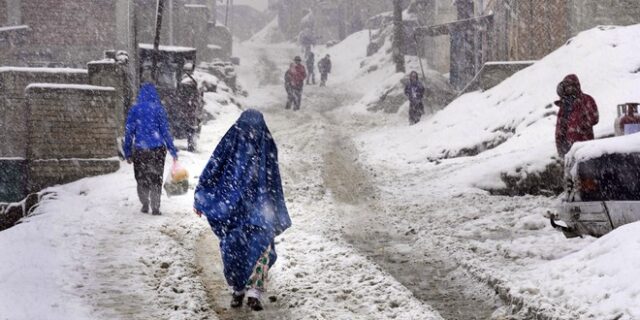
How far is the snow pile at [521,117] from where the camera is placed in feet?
40.2

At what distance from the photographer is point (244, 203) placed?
6.10 meters

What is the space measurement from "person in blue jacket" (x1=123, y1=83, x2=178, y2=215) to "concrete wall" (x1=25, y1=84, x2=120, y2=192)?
2905 millimetres

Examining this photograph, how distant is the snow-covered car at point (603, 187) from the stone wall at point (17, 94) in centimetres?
1065

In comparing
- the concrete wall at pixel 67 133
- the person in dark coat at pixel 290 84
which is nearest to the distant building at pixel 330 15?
the person in dark coat at pixel 290 84

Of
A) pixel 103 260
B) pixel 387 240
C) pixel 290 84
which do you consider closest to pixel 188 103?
pixel 387 240

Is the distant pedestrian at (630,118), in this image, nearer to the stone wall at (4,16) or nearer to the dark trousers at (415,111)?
the dark trousers at (415,111)

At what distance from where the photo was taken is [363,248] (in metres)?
8.42

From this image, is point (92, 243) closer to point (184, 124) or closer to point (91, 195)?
point (91, 195)

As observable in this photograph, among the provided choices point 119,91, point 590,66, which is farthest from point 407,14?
point 119,91

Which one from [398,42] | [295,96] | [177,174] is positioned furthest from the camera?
[398,42]

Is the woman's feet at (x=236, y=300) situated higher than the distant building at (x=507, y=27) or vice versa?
the distant building at (x=507, y=27)

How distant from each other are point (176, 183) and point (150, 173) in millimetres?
1137

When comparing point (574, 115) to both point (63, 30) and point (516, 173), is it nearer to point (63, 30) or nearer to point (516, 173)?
point (516, 173)

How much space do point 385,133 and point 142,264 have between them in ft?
47.5
